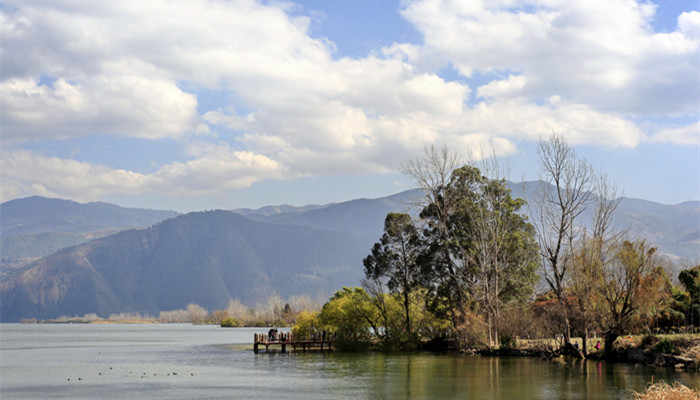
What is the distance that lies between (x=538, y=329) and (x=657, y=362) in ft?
34.7

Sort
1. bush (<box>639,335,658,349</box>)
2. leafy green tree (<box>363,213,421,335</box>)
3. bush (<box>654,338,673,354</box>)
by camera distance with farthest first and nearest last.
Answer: leafy green tree (<box>363,213,421,335</box>) → bush (<box>639,335,658,349</box>) → bush (<box>654,338,673,354</box>)

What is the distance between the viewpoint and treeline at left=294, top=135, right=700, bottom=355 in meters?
39.8

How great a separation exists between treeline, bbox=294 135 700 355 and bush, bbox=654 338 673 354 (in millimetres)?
2938

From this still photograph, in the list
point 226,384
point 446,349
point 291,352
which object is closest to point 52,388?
point 226,384

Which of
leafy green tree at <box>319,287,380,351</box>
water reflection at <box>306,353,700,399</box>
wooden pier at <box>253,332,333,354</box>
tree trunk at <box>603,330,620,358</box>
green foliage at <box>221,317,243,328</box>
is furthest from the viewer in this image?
green foliage at <box>221,317,243,328</box>

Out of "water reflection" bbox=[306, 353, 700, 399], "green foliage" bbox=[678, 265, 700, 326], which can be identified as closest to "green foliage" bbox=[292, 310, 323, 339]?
"water reflection" bbox=[306, 353, 700, 399]

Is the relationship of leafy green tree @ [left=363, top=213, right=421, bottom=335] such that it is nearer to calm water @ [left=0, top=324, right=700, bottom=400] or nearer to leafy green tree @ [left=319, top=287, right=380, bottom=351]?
leafy green tree @ [left=319, top=287, right=380, bottom=351]

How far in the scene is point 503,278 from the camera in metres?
52.6

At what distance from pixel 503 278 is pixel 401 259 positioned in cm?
923

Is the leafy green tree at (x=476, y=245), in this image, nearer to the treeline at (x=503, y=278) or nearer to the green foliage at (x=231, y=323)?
the treeline at (x=503, y=278)

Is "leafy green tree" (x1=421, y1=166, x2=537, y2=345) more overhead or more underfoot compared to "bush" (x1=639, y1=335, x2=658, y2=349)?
more overhead

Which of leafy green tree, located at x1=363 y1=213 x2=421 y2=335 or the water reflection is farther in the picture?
leafy green tree, located at x1=363 y1=213 x2=421 y2=335

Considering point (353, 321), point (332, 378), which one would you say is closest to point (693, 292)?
point (332, 378)

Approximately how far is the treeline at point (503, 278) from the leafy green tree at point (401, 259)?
9cm
